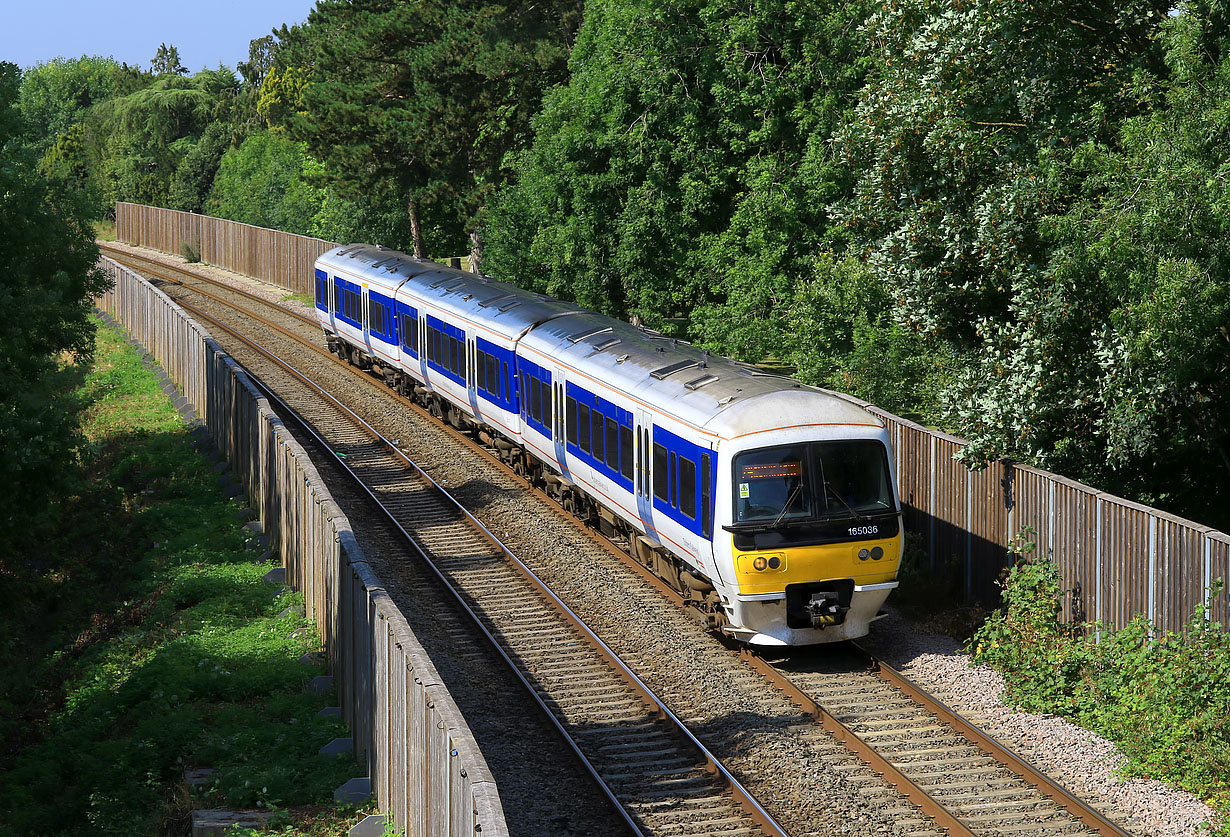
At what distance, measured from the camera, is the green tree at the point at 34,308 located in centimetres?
1862

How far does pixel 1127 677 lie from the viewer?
39.8 feet

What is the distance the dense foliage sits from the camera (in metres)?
10.9

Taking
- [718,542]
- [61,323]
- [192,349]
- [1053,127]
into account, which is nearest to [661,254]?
[192,349]

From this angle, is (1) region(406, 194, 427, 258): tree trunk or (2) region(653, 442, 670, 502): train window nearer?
(2) region(653, 442, 670, 502): train window

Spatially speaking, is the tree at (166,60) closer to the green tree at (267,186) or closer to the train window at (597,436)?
the green tree at (267,186)

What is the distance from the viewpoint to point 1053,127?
612 inches

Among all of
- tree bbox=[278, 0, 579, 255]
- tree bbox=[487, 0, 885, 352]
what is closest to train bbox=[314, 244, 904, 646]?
tree bbox=[487, 0, 885, 352]

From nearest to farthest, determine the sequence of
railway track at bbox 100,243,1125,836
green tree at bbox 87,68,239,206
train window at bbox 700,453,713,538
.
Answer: railway track at bbox 100,243,1125,836 < train window at bbox 700,453,713,538 < green tree at bbox 87,68,239,206

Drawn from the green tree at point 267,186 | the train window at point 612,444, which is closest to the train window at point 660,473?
the train window at point 612,444

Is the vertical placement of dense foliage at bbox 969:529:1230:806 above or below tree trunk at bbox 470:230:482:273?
below

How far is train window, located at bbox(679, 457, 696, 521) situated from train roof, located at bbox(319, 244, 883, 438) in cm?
50

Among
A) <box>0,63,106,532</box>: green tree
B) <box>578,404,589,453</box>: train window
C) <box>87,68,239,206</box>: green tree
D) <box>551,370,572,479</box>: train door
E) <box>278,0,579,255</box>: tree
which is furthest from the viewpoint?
<box>87,68,239,206</box>: green tree

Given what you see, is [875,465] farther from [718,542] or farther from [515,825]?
[515,825]

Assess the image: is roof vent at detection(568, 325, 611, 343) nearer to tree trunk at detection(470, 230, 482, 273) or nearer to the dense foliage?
the dense foliage
